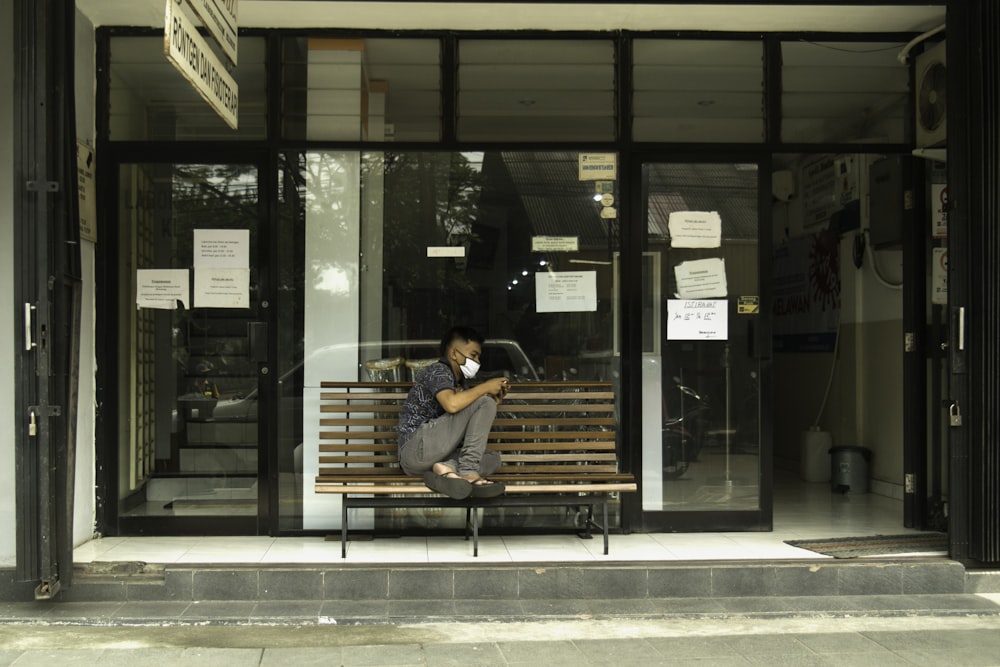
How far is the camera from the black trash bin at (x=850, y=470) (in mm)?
8008

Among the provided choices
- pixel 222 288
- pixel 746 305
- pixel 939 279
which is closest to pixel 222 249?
pixel 222 288

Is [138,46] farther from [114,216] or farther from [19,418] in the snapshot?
[19,418]

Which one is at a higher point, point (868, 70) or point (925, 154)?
point (868, 70)

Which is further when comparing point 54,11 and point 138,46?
point 138,46

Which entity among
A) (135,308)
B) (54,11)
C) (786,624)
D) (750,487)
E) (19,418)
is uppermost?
(54,11)

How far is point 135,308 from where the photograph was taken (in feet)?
20.1

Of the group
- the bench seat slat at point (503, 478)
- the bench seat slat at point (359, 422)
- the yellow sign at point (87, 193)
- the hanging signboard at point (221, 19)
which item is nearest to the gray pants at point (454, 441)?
the bench seat slat at point (503, 478)

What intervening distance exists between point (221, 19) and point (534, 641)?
341cm

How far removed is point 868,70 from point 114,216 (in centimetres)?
508

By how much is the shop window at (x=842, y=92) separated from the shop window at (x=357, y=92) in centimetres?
235

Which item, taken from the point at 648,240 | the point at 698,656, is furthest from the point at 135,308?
the point at 698,656

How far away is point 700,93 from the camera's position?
6.20m

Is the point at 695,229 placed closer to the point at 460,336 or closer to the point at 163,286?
the point at 460,336

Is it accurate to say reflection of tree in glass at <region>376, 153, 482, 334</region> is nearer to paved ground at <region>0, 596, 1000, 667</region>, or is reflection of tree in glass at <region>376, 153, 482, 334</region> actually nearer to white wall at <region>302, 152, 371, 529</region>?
white wall at <region>302, 152, 371, 529</region>
